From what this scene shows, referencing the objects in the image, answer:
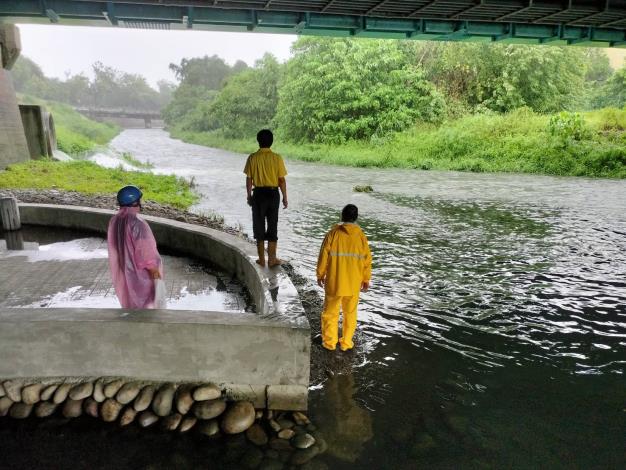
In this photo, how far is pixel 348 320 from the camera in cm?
544

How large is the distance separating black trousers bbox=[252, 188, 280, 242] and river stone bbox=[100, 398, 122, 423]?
276 cm

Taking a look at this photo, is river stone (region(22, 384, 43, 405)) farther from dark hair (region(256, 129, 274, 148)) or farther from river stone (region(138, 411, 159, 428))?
dark hair (region(256, 129, 274, 148))

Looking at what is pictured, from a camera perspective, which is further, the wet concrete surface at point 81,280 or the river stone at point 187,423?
the wet concrete surface at point 81,280

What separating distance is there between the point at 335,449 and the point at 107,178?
17244 millimetres

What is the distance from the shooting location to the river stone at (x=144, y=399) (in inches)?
166

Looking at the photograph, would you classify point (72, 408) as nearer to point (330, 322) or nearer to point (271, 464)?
point (271, 464)

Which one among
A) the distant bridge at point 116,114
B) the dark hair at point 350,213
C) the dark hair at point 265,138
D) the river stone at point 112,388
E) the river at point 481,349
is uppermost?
the distant bridge at point 116,114

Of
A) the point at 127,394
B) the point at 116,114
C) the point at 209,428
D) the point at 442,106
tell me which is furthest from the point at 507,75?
the point at 116,114

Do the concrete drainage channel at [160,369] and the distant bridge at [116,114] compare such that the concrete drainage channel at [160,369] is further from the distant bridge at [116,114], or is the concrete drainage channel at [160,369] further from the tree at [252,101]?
the distant bridge at [116,114]

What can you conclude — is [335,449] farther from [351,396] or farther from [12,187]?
[12,187]

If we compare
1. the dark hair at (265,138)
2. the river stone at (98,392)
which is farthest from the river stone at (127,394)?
the dark hair at (265,138)

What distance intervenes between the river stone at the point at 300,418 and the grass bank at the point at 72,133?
34751mm

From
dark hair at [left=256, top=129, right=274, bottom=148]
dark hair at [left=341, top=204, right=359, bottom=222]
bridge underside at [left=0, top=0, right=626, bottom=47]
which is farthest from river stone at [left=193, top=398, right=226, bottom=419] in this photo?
bridge underside at [left=0, top=0, right=626, bottom=47]

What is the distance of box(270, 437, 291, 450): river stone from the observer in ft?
12.9
